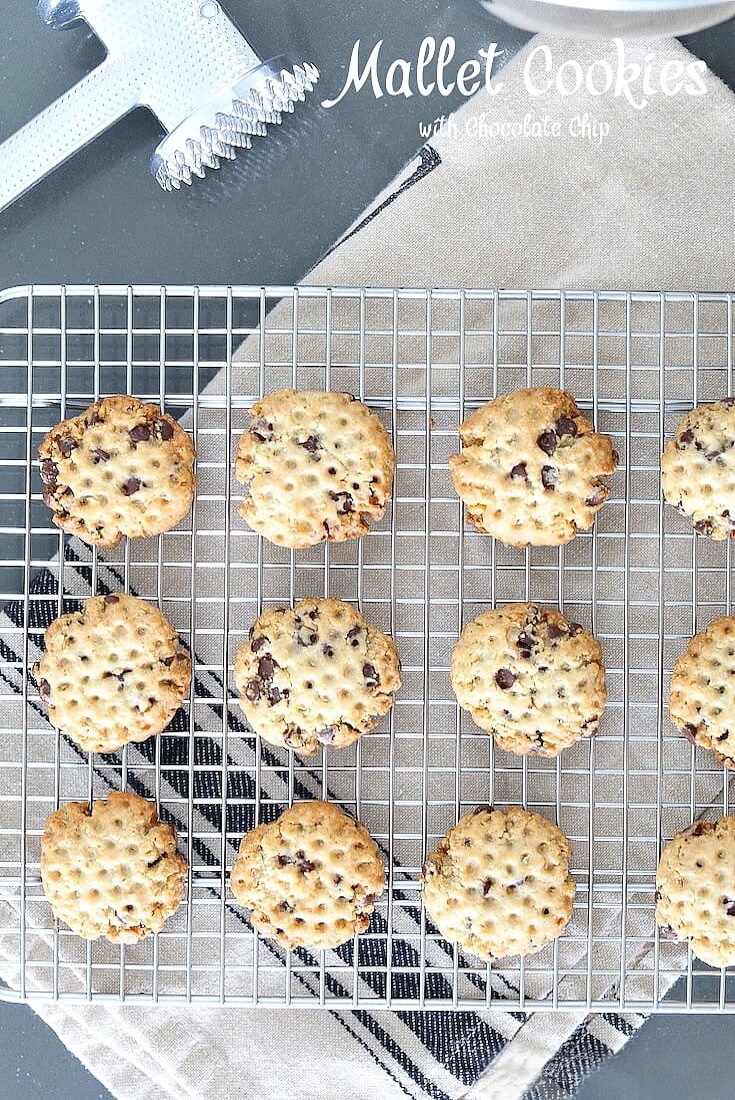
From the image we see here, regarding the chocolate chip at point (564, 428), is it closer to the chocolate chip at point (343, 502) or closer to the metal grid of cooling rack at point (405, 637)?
the metal grid of cooling rack at point (405, 637)

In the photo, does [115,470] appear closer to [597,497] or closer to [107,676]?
[107,676]

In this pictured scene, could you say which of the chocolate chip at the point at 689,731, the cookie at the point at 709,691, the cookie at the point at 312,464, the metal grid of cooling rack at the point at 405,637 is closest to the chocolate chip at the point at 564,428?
the metal grid of cooling rack at the point at 405,637

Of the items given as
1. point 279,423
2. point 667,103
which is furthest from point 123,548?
point 667,103

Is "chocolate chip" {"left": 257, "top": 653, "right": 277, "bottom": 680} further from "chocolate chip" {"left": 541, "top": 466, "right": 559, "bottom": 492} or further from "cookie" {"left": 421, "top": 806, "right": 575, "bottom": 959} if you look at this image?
"chocolate chip" {"left": 541, "top": 466, "right": 559, "bottom": 492}

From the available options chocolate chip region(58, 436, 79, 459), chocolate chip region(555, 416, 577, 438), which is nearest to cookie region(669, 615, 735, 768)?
chocolate chip region(555, 416, 577, 438)

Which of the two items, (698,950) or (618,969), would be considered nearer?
(698,950)

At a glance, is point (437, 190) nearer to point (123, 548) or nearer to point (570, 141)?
point (570, 141)

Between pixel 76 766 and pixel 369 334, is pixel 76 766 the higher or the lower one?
the lower one
